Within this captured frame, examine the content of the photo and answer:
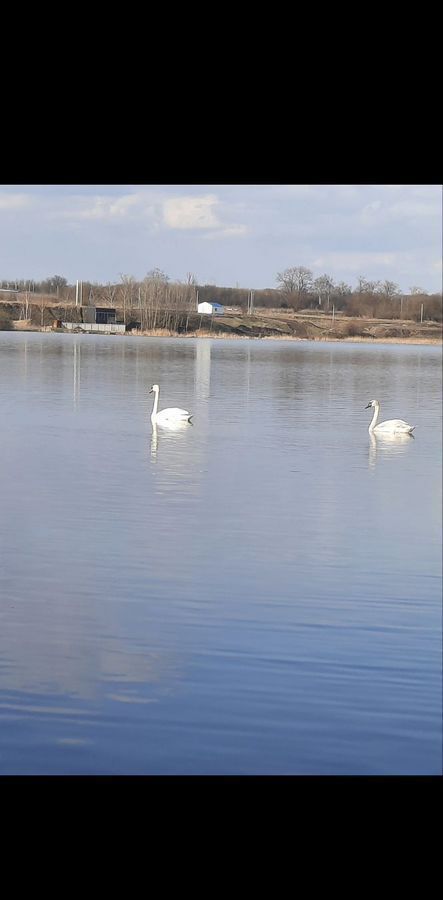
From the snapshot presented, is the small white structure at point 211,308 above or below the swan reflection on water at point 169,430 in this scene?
above

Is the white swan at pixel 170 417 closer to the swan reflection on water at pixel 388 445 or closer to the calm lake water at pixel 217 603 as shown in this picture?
the calm lake water at pixel 217 603

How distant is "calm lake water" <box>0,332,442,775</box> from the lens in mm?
5039

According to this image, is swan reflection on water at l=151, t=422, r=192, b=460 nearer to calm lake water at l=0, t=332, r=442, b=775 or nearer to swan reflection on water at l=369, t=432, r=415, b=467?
calm lake water at l=0, t=332, r=442, b=775

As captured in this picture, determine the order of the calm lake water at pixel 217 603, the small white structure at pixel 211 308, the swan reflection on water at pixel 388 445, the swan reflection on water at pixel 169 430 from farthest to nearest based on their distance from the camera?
the small white structure at pixel 211 308, the swan reflection on water at pixel 169 430, the swan reflection on water at pixel 388 445, the calm lake water at pixel 217 603

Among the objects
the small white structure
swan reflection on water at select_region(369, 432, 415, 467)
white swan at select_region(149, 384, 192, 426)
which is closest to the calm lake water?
swan reflection on water at select_region(369, 432, 415, 467)

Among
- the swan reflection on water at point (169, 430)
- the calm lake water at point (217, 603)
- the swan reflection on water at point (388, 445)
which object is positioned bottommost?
the calm lake water at point (217, 603)

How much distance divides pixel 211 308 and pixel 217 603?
57.8m

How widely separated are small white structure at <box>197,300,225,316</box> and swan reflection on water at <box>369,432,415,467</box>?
46.5m

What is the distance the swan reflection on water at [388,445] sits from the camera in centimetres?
1579

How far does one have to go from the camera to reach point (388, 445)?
16953mm

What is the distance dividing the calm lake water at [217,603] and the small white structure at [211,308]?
4726 centimetres

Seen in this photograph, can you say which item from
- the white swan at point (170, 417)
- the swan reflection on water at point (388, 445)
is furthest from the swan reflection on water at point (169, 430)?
the swan reflection on water at point (388, 445)
